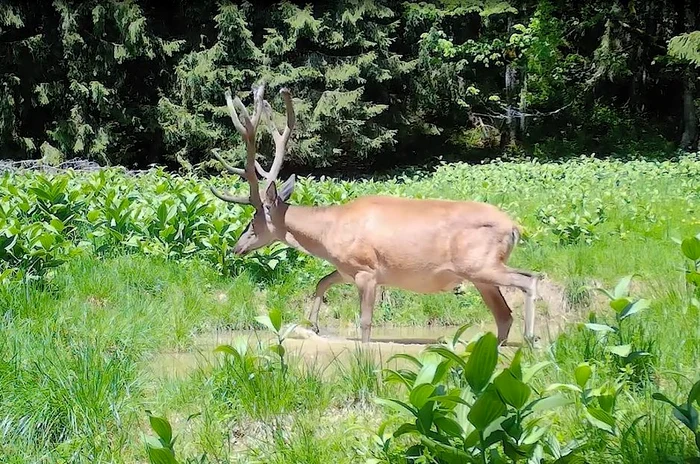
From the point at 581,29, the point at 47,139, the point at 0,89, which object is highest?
the point at 581,29

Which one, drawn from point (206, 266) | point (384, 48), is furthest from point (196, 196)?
point (384, 48)

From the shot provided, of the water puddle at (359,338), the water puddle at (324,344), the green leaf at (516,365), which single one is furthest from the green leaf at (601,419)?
the water puddle at (359,338)

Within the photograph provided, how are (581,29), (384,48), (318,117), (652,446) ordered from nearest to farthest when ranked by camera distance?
(652,446)
(318,117)
(384,48)
(581,29)

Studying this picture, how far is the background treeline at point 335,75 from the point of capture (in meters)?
26.7

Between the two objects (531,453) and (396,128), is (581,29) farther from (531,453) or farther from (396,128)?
(531,453)

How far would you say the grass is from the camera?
12.0ft

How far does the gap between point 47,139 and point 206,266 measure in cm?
2101

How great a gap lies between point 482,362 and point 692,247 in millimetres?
2316

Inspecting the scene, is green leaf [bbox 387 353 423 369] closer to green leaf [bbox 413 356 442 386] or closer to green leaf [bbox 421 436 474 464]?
green leaf [bbox 413 356 442 386]

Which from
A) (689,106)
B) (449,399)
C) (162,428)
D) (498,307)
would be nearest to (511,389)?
(449,399)

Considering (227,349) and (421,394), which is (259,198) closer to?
(227,349)

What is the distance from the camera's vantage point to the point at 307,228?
753 cm

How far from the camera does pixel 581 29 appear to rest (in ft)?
100

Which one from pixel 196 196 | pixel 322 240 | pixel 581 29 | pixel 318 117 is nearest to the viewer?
pixel 322 240
